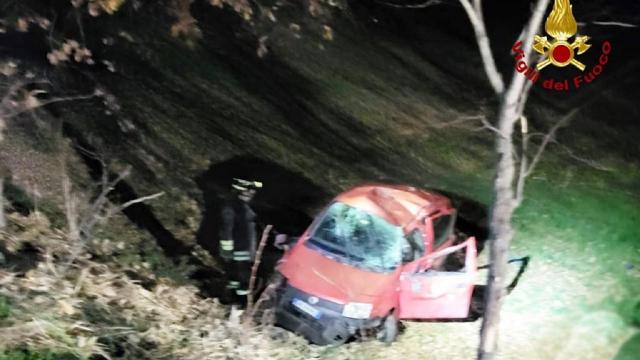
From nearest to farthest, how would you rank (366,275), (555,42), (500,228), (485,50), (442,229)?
(500,228), (485,50), (366,275), (555,42), (442,229)

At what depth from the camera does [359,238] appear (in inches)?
326

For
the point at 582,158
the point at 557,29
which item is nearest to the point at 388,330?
the point at 557,29

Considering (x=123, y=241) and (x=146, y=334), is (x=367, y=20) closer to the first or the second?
(x=123, y=241)

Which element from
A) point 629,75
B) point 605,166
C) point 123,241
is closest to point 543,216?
point 605,166

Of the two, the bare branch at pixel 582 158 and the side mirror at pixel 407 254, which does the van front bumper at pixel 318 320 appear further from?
the bare branch at pixel 582 158

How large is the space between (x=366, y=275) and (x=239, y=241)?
1687 millimetres

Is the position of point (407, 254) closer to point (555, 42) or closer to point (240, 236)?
point (240, 236)

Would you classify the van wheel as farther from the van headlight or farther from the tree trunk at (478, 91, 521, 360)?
the tree trunk at (478, 91, 521, 360)

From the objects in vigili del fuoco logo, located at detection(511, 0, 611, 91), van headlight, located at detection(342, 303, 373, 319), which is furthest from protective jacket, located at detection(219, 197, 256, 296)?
vigili del fuoco logo, located at detection(511, 0, 611, 91)

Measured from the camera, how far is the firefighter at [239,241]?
8.29 meters

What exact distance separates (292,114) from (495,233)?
8.95 meters

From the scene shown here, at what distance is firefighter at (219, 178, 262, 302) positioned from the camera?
8289mm

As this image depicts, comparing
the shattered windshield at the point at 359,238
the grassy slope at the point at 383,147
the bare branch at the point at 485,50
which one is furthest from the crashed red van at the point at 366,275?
the bare branch at the point at 485,50

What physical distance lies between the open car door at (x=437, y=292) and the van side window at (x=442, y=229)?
0.82 metres
